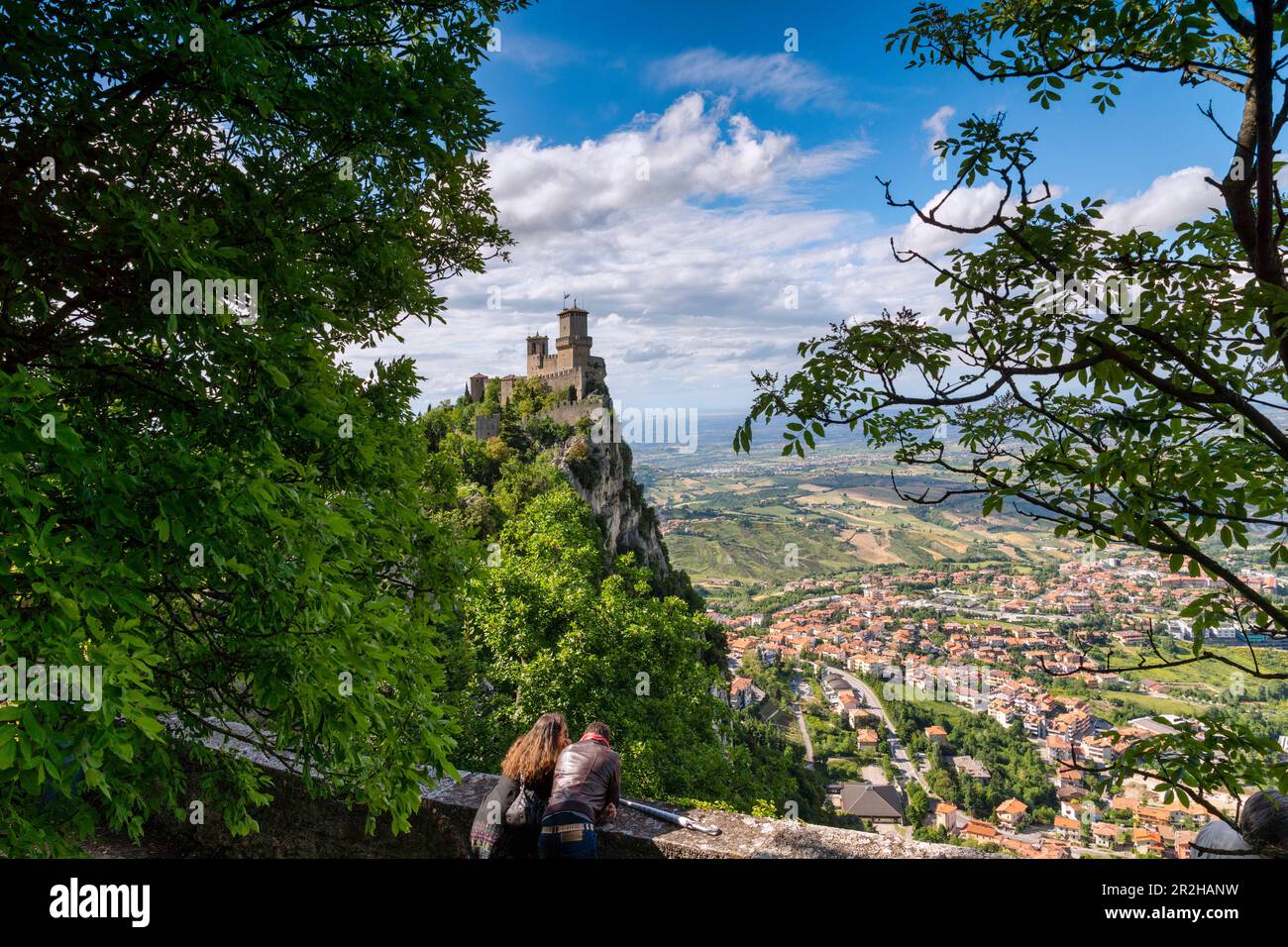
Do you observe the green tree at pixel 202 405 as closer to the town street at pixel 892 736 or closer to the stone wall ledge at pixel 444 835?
the stone wall ledge at pixel 444 835

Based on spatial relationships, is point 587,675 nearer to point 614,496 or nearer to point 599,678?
point 599,678

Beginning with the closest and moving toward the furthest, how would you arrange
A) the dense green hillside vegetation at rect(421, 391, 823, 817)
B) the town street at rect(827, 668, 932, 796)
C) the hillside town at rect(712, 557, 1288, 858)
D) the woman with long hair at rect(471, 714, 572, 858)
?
the woman with long hair at rect(471, 714, 572, 858) < the dense green hillside vegetation at rect(421, 391, 823, 817) < the hillside town at rect(712, 557, 1288, 858) < the town street at rect(827, 668, 932, 796)

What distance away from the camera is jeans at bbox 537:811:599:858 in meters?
3.86

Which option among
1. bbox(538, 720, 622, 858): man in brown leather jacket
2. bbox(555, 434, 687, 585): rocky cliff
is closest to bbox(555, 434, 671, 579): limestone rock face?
bbox(555, 434, 687, 585): rocky cliff

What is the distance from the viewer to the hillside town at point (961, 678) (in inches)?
649

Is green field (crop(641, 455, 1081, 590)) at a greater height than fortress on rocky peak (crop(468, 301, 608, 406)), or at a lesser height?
lesser

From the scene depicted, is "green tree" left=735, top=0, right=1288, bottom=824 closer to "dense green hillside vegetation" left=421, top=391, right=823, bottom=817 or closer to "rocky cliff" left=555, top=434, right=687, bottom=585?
"dense green hillside vegetation" left=421, top=391, right=823, bottom=817

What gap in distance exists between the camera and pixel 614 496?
1543 inches

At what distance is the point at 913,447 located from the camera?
3.97 m

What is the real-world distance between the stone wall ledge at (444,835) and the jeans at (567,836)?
1.94 ft
